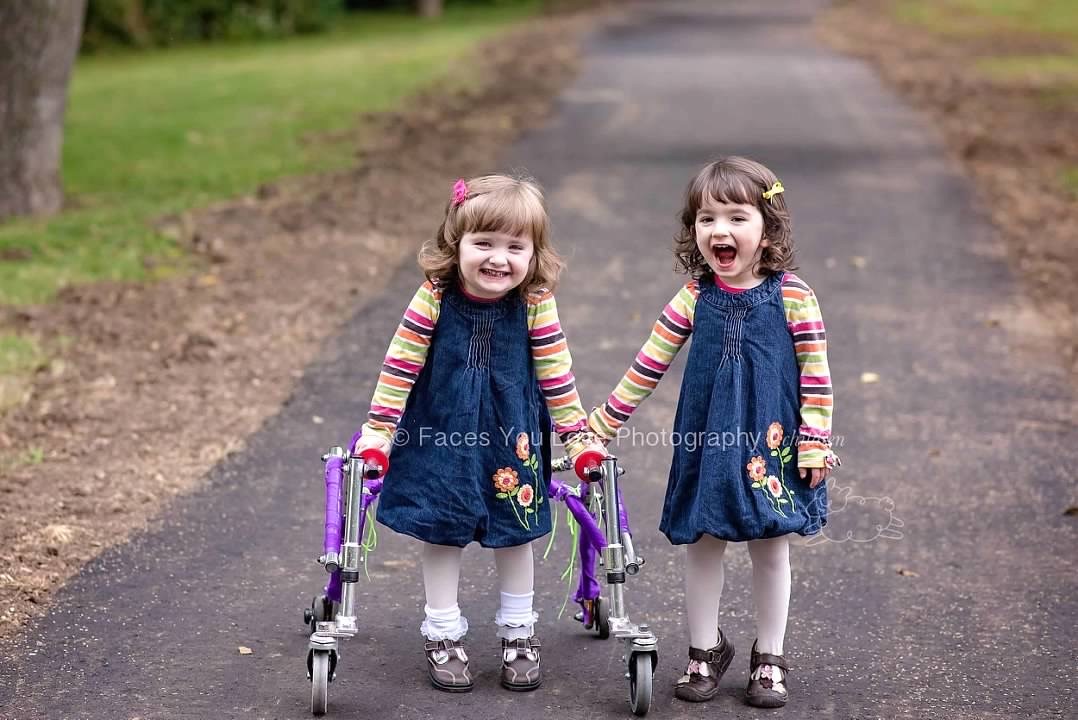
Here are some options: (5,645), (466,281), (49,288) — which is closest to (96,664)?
(5,645)

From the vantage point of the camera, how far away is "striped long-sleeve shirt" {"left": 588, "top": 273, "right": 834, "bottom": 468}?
402 centimetres

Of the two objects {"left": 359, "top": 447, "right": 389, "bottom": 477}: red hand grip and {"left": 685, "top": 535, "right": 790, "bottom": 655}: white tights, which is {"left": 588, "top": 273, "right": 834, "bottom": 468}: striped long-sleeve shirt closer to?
{"left": 685, "top": 535, "right": 790, "bottom": 655}: white tights

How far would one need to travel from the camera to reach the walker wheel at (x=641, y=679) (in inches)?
155

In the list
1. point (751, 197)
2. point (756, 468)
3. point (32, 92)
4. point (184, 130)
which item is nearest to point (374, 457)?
point (756, 468)

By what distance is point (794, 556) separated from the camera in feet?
17.6

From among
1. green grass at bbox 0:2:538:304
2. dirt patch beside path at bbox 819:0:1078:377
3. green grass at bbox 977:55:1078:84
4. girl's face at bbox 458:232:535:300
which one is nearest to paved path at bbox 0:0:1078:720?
dirt patch beside path at bbox 819:0:1078:377

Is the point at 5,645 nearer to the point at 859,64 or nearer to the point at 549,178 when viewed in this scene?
the point at 549,178

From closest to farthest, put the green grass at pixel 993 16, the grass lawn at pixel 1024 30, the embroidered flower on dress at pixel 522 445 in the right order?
the embroidered flower on dress at pixel 522 445 → the grass lawn at pixel 1024 30 → the green grass at pixel 993 16

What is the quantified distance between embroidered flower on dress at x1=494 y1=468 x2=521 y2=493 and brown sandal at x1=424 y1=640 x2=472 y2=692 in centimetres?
49

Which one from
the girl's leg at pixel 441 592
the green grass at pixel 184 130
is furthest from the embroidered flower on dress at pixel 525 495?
the green grass at pixel 184 130

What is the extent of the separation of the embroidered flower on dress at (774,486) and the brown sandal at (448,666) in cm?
102

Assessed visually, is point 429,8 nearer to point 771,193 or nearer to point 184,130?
point 184,130

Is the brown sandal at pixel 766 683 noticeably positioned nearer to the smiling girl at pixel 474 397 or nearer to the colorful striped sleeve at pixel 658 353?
the smiling girl at pixel 474 397

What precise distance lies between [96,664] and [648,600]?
180 cm
